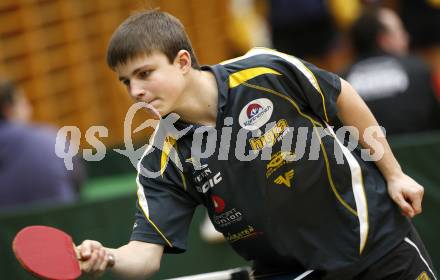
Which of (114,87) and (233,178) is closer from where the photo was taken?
(233,178)

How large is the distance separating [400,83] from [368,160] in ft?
8.72

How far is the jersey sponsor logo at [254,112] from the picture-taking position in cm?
301

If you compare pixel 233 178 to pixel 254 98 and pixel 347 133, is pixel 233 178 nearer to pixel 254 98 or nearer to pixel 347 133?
pixel 254 98

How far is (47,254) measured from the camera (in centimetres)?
253

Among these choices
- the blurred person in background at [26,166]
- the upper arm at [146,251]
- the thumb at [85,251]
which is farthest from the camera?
the blurred person in background at [26,166]

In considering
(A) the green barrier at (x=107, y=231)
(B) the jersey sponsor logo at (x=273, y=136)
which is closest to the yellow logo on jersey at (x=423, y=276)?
(B) the jersey sponsor logo at (x=273, y=136)

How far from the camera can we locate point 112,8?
8.87 meters

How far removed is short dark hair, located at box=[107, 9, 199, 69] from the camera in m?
2.83

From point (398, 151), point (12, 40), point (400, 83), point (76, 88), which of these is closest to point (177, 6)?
point (76, 88)

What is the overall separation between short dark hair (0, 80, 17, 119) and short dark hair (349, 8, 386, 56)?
2.31 meters

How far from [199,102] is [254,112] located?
188 mm

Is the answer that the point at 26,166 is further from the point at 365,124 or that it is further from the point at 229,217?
the point at 365,124

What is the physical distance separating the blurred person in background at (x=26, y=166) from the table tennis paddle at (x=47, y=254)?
299cm

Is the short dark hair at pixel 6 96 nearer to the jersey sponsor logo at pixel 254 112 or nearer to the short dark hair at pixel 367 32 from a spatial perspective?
the short dark hair at pixel 367 32
